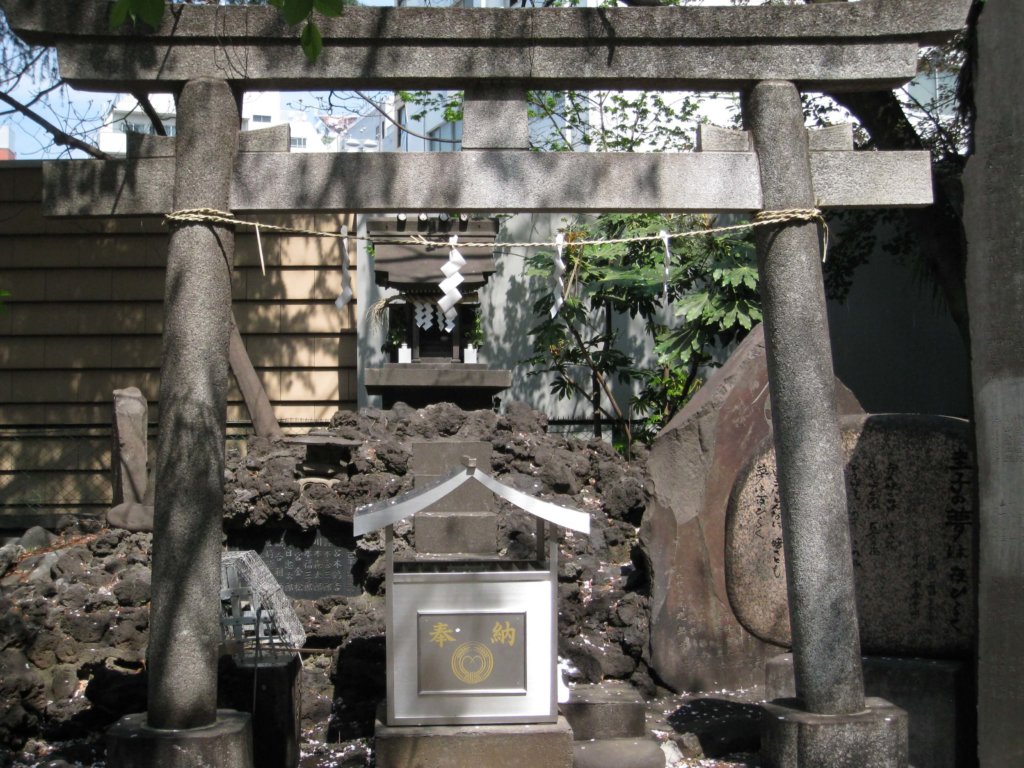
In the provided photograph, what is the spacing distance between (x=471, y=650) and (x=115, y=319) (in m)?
12.8

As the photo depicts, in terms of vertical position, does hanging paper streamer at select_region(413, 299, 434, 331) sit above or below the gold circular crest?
above

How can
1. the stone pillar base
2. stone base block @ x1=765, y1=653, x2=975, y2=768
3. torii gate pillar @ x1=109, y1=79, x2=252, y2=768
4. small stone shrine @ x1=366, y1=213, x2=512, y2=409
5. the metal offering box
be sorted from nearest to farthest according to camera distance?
torii gate pillar @ x1=109, y1=79, x2=252, y2=768 → the stone pillar base → the metal offering box → stone base block @ x1=765, y1=653, x2=975, y2=768 → small stone shrine @ x1=366, y1=213, x2=512, y2=409

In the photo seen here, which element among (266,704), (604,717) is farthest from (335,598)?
(604,717)

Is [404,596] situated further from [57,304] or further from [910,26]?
[57,304]

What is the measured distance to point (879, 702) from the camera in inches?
243

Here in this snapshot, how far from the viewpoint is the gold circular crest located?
21.1ft

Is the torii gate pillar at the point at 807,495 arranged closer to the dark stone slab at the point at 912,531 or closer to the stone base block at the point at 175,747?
the dark stone slab at the point at 912,531

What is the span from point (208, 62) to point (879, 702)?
5.30m

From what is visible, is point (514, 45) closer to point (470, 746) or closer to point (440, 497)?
point (440, 497)

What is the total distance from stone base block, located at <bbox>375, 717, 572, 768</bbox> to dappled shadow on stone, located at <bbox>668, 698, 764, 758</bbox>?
178 cm

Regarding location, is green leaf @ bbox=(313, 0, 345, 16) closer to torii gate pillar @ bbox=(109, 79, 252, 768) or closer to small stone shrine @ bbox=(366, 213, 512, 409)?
torii gate pillar @ bbox=(109, 79, 252, 768)

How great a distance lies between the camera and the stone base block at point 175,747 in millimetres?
5484

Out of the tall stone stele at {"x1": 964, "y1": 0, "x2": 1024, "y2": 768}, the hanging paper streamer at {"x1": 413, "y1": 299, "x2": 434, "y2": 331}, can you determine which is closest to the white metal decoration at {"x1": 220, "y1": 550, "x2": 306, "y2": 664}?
the hanging paper streamer at {"x1": 413, "y1": 299, "x2": 434, "y2": 331}

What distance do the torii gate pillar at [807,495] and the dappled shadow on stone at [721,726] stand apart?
5.19 feet
